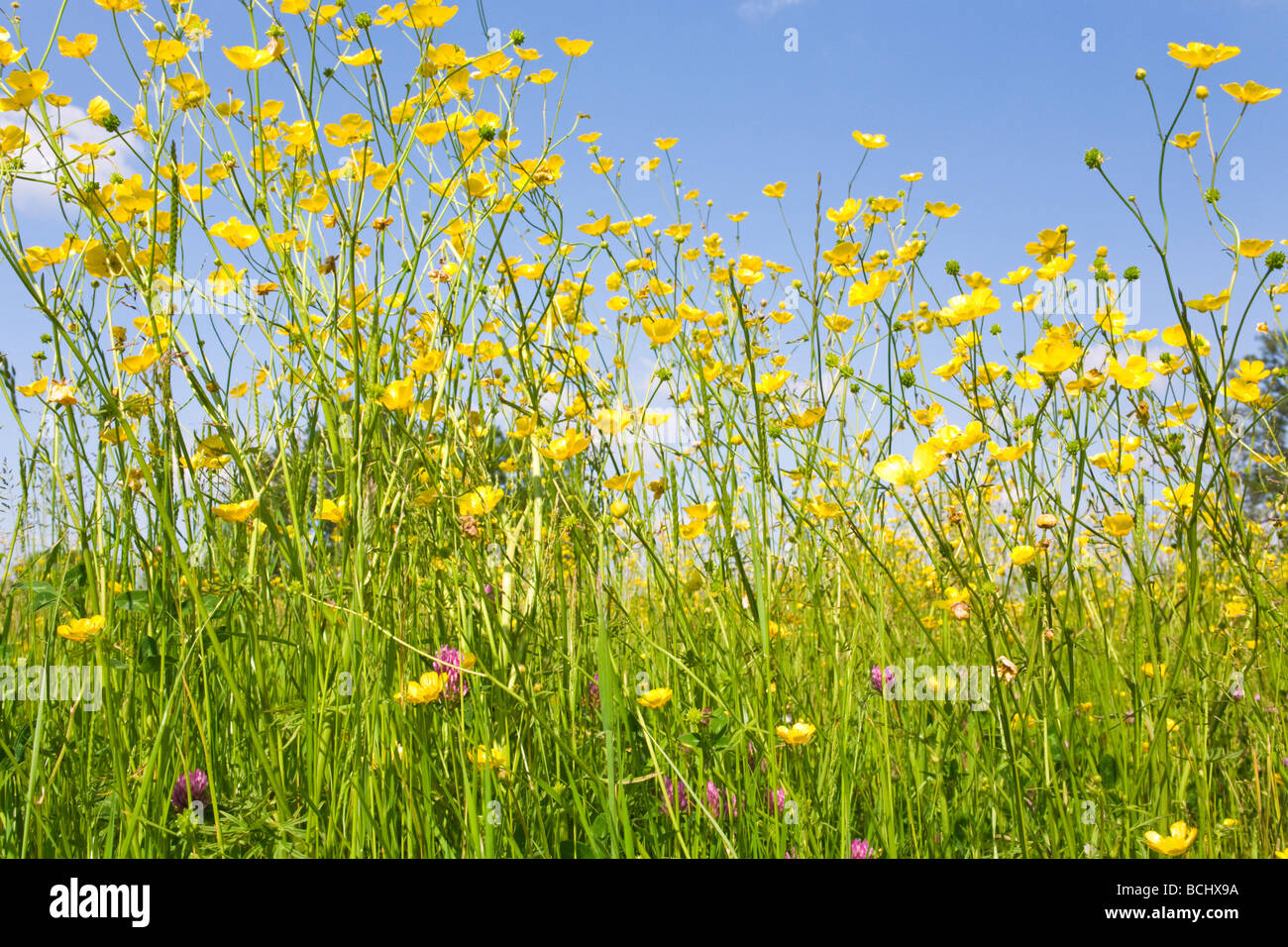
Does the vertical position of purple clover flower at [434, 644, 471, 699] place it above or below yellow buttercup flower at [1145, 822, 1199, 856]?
above

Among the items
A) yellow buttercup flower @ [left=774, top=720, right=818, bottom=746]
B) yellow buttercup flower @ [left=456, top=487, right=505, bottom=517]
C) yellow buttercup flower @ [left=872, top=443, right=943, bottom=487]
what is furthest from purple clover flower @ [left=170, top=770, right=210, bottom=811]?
yellow buttercup flower @ [left=872, top=443, right=943, bottom=487]

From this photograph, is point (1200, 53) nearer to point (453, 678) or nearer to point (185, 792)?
point (453, 678)

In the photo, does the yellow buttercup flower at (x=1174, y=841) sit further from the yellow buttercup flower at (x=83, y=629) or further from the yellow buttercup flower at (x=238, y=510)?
the yellow buttercup flower at (x=83, y=629)

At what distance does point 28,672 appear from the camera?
4.76 feet

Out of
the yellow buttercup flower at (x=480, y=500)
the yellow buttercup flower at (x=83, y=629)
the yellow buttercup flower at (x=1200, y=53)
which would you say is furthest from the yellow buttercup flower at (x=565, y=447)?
the yellow buttercup flower at (x=1200, y=53)

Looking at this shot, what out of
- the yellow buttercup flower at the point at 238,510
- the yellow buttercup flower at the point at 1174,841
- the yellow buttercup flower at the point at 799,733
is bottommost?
the yellow buttercup flower at the point at 1174,841

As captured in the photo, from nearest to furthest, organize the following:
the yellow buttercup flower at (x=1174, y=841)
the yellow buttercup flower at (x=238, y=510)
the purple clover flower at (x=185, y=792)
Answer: the yellow buttercup flower at (x=1174, y=841), the yellow buttercup flower at (x=238, y=510), the purple clover flower at (x=185, y=792)

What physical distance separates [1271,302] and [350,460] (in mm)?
1950

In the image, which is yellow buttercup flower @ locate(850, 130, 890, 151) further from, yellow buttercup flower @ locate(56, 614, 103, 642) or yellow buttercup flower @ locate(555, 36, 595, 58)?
yellow buttercup flower @ locate(56, 614, 103, 642)

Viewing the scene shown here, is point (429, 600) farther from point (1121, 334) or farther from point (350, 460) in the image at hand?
point (1121, 334)

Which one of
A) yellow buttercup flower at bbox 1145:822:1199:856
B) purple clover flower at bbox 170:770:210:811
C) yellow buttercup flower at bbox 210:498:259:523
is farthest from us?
purple clover flower at bbox 170:770:210:811

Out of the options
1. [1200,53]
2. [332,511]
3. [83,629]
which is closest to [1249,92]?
[1200,53]
